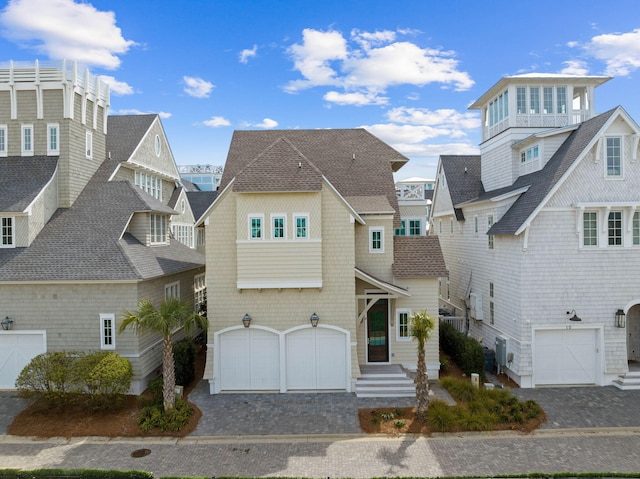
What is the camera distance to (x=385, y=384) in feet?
54.1

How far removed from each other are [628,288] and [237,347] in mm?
16114

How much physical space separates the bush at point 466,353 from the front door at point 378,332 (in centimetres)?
334

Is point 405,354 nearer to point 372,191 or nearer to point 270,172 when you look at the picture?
point 372,191

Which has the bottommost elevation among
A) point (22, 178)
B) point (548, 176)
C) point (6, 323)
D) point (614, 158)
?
point (6, 323)

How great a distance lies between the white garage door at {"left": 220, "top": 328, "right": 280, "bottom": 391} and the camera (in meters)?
16.8

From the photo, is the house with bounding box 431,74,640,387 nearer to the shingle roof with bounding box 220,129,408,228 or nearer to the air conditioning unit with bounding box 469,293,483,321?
the air conditioning unit with bounding box 469,293,483,321

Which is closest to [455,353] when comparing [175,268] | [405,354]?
[405,354]

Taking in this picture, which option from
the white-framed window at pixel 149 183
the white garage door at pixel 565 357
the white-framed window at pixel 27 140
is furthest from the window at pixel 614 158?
the white-framed window at pixel 27 140

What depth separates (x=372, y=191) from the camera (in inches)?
816

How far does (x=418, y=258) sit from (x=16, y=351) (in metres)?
16.9

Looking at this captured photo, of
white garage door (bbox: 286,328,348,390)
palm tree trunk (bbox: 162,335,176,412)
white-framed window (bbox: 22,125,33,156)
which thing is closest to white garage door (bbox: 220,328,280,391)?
white garage door (bbox: 286,328,348,390)

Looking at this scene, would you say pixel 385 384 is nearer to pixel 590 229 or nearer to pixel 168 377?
pixel 168 377

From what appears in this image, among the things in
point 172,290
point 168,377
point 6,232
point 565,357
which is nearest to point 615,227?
point 565,357

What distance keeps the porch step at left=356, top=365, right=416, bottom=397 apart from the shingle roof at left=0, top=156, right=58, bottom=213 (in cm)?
1531
